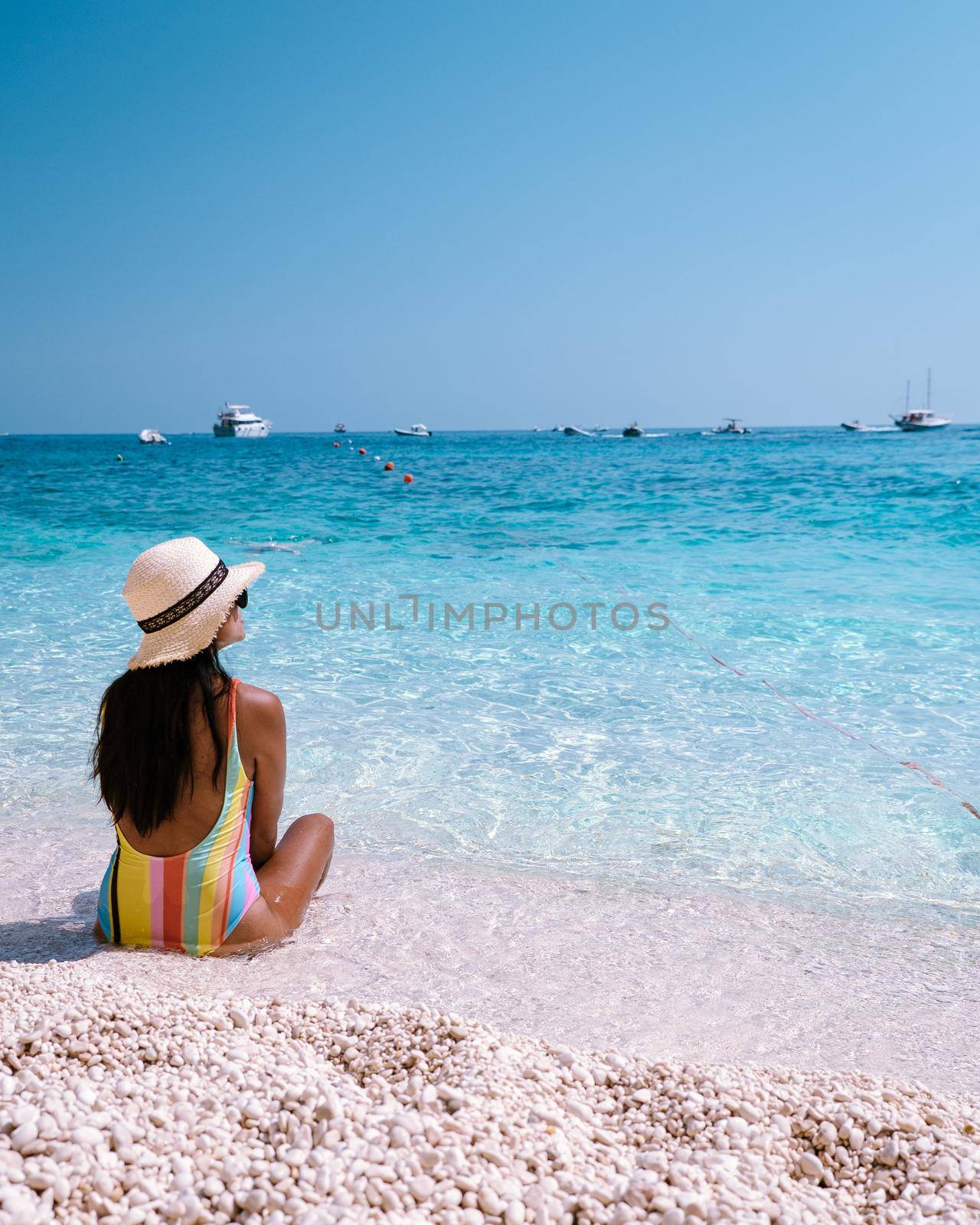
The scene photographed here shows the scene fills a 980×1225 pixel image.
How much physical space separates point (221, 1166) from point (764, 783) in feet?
12.2

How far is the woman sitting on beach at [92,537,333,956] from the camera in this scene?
2564 mm

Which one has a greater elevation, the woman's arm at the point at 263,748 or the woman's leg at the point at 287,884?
the woman's arm at the point at 263,748

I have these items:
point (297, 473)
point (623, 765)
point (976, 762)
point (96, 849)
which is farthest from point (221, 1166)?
point (297, 473)

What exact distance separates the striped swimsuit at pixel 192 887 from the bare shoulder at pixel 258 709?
0.09 ft

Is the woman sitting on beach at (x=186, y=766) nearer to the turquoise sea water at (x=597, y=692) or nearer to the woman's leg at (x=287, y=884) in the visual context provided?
the woman's leg at (x=287, y=884)

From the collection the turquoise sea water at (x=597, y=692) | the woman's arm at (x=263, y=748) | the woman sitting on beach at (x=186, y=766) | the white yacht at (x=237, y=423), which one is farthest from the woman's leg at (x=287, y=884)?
the white yacht at (x=237, y=423)

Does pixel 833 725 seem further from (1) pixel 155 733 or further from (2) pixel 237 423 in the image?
(2) pixel 237 423

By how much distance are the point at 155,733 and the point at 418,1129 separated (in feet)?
4.50

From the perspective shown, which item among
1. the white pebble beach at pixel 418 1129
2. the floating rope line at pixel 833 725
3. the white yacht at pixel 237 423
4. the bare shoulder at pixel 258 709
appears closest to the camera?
the white pebble beach at pixel 418 1129

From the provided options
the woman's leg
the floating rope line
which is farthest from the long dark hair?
the floating rope line

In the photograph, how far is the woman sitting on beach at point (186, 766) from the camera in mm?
2564

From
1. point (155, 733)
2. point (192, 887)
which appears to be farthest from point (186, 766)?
point (192, 887)

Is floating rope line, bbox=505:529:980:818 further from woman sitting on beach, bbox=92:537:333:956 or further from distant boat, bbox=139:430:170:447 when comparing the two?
distant boat, bbox=139:430:170:447

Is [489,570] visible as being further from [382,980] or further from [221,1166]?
[221,1166]
